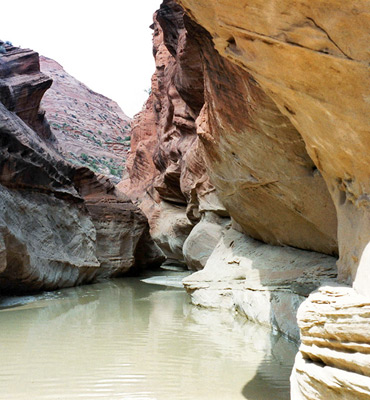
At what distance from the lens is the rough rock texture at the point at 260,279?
596cm

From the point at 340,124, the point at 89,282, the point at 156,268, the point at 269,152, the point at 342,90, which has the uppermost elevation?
the point at 342,90

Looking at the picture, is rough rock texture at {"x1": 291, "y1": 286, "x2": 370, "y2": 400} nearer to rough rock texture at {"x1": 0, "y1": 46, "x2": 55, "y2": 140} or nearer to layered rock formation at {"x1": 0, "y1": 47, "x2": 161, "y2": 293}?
layered rock formation at {"x1": 0, "y1": 47, "x2": 161, "y2": 293}

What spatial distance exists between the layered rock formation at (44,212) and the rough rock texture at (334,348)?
20.7 ft

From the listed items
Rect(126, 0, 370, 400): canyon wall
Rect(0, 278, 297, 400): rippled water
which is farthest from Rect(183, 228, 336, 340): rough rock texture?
Rect(0, 278, 297, 400): rippled water

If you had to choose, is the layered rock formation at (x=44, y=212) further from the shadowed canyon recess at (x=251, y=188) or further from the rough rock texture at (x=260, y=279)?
the rough rock texture at (x=260, y=279)

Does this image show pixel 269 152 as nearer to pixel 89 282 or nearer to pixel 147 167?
pixel 89 282

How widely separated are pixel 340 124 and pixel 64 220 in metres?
9.87

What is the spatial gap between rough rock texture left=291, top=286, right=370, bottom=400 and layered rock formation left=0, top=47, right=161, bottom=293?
248 inches

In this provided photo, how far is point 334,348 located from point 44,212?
9279 mm

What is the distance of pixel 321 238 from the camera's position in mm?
6910

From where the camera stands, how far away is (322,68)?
304 cm

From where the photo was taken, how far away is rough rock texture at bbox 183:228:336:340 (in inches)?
235

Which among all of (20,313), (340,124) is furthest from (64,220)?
(340,124)

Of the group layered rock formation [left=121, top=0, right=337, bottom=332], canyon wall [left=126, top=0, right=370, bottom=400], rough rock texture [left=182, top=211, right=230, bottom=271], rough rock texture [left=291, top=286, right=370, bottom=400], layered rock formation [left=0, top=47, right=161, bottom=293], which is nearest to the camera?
rough rock texture [left=291, top=286, right=370, bottom=400]
